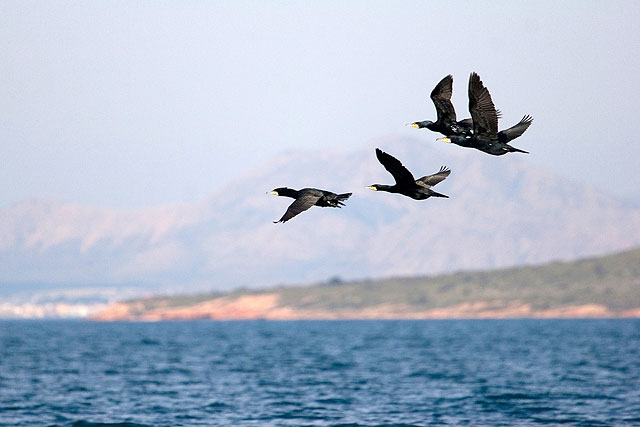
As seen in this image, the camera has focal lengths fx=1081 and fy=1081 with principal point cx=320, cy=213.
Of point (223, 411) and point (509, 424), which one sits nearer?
point (509, 424)

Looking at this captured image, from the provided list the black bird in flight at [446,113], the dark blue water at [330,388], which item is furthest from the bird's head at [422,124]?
the dark blue water at [330,388]

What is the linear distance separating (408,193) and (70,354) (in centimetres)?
8639

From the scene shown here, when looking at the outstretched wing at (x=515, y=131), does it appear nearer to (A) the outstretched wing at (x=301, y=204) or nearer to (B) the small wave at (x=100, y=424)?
(A) the outstretched wing at (x=301, y=204)

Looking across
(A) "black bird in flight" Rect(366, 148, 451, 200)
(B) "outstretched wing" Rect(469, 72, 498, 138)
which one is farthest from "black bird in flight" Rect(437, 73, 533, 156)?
(A) "black bird in flight" Rect(366, 148, 451, 200)

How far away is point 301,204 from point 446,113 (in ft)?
16.6

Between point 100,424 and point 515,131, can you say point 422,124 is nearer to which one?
point 515,131

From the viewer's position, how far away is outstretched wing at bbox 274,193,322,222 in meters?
27.5

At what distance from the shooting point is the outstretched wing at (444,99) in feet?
98.0

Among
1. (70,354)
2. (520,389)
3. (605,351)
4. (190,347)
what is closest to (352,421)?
(520,389)

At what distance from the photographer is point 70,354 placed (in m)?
110

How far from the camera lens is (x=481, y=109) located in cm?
2812

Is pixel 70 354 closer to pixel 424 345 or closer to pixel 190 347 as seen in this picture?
pixel 190 347

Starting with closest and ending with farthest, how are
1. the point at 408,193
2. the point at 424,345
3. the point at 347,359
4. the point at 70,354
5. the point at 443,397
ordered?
the point at 408,193, the point at 443,397, the point at 347,359, the point at 70,354, the point at 424,345

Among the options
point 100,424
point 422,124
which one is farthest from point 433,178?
point 100,424
